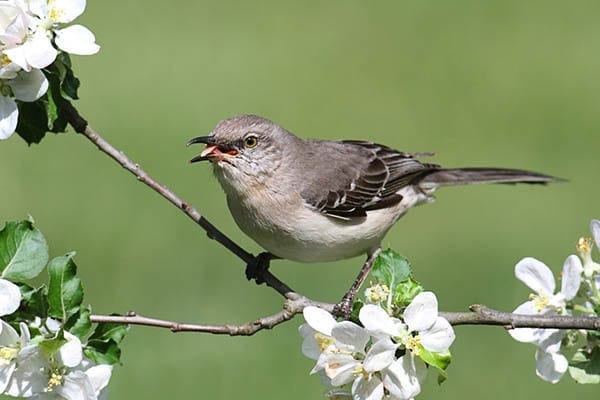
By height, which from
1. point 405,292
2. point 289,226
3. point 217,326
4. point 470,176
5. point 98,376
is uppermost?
point 470,176

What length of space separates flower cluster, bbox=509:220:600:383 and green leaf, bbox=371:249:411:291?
0.37m

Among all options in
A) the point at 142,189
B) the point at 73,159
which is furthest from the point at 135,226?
the point at 73,159

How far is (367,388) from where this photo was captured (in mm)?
2900

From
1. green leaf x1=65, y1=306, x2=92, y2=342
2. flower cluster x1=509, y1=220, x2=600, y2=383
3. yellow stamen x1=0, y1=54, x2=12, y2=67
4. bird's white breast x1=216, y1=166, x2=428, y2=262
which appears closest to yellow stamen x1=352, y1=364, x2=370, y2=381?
flower cluster x1=509, y1=220, x2=600, y2=383

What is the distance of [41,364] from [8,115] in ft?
2.66

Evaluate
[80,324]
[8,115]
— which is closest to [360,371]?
[80,324]

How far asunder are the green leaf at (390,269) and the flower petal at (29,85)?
45.6 inches

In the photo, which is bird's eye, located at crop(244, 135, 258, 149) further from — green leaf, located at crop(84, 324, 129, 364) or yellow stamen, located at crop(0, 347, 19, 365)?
yellow stamen, located at crop(0, 347, 19, 365)

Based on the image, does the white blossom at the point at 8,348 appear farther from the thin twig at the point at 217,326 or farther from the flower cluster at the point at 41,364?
the thin twig at the point at 217,326

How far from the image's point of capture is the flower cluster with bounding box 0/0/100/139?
3.06 meters

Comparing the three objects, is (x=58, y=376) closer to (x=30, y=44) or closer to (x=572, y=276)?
(x=30, y=44)

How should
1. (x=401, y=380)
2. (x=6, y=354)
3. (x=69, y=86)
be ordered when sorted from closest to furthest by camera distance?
(x=6, y=354)
(x=401, y=380)
(x=69, y=86)

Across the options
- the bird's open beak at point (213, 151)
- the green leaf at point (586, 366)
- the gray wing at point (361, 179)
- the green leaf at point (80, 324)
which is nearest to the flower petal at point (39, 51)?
the green leaf at point (80, 324)

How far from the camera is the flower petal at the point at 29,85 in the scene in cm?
317
